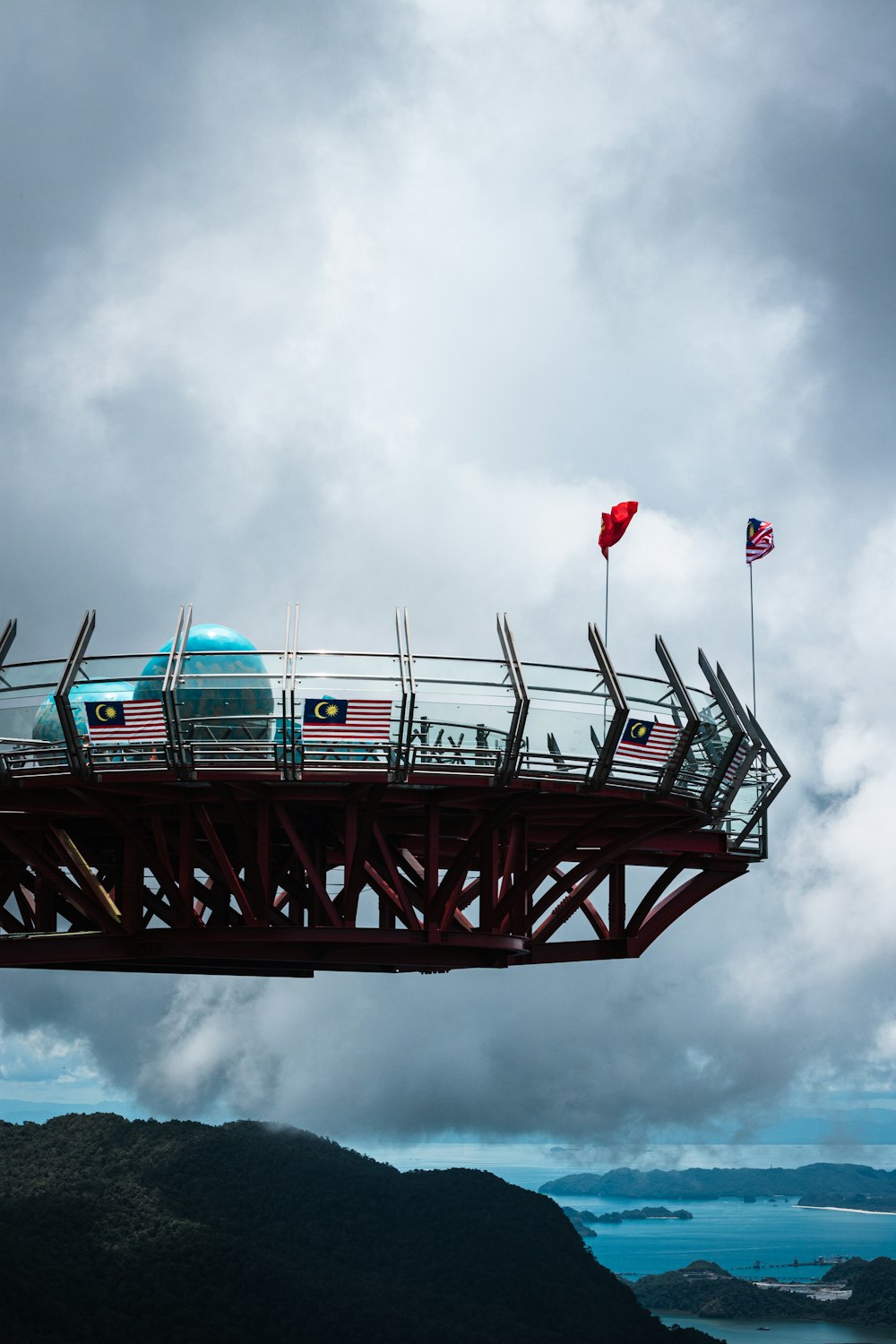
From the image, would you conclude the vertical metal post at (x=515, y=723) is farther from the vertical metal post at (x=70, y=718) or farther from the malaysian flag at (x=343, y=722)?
the vertical metal post at (x=70, y=718)

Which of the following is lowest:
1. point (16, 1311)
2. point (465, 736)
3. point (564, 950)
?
point (16, 1311)

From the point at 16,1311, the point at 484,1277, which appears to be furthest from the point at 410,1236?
the point at 16,1311

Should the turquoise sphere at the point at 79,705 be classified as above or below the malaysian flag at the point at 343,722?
above

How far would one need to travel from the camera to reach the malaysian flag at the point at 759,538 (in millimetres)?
40406

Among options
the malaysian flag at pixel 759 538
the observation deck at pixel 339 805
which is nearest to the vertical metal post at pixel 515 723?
the observation deck at pixel 339 805

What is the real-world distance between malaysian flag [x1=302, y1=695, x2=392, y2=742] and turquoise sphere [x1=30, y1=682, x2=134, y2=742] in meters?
3.79

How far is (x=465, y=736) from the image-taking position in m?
29.7

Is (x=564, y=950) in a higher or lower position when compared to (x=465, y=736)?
lower

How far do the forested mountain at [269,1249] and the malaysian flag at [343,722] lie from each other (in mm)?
95950

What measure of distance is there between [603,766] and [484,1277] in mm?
147885

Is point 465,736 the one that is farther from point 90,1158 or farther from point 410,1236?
point 410,1236

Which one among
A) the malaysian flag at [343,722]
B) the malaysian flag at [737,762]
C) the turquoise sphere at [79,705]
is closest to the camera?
the malaysian flag at [343,722]

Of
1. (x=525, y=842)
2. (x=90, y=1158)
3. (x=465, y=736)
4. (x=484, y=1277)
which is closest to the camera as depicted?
(x=465, y=736)

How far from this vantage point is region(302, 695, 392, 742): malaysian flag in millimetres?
29344
